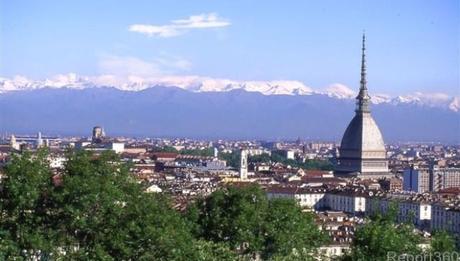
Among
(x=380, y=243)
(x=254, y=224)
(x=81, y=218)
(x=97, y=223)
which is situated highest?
(x=81, y=218)

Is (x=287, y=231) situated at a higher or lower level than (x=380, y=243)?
lower

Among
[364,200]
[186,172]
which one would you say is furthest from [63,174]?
[186,172]

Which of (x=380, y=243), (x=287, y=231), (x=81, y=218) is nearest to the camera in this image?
(x=380, y=243)

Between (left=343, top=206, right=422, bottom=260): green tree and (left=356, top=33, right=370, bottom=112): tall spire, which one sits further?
(left=356, top=33, right=370, bottom=112): tall spire

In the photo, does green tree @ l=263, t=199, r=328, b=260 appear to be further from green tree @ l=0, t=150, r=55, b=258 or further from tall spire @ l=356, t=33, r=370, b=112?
tall spire @ l=356, t=33, r=370, b=112

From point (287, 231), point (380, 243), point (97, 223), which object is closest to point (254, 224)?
point (287, 231)

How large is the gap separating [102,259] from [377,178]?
2338 inches

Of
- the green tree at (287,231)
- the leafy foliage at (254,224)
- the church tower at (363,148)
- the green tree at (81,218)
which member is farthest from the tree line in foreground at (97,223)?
the church tower at (363,148)

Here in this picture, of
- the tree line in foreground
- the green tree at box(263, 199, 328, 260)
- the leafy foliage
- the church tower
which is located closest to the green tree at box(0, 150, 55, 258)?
the tree line in foreground

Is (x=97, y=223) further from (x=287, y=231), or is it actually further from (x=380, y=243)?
(x=380, y=243)

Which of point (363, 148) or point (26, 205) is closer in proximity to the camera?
point (26, 205)

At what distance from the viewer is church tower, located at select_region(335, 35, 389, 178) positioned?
3071 inches

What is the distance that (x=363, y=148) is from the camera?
78.2 meters

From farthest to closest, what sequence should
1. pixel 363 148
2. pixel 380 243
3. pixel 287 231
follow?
pixel 363 148, pixel 287 231, pixel 380 243
